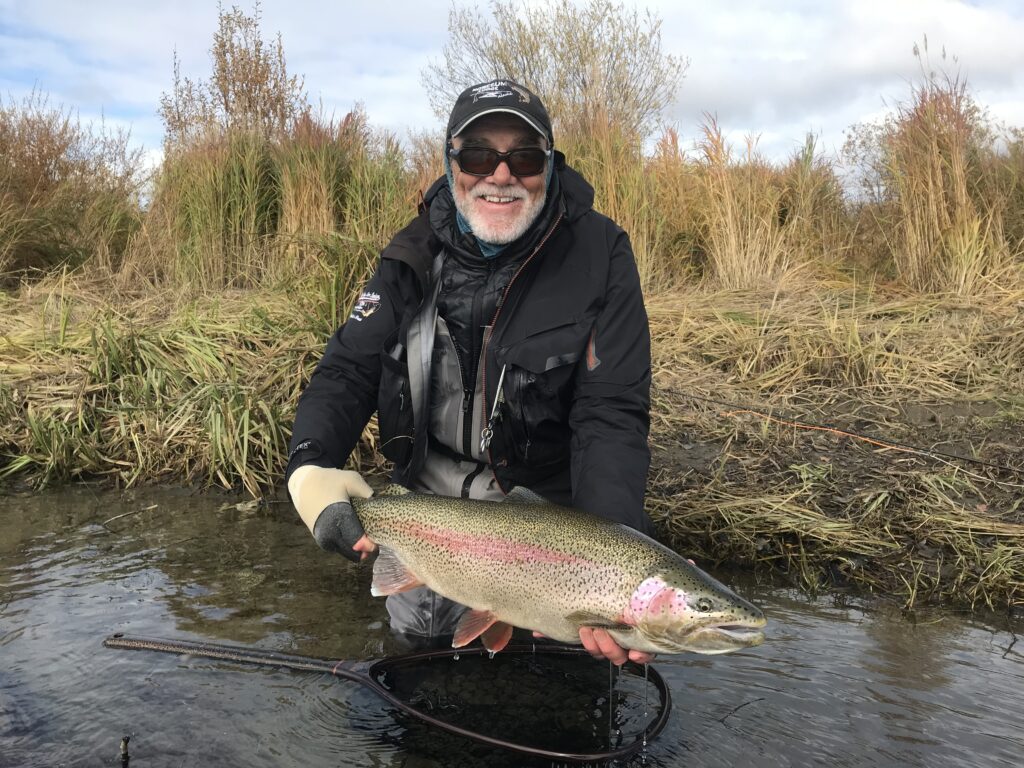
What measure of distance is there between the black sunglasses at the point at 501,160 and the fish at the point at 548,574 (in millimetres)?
1292

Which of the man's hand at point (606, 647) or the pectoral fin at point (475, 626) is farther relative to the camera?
the pectoral fin at point (475, 626)

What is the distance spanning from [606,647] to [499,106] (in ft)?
6.54

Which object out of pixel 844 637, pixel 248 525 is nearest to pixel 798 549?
pixel 844 637

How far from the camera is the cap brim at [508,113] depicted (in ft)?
10.2

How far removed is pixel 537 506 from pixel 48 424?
4409mm

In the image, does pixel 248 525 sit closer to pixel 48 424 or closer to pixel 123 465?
pixel 123 465

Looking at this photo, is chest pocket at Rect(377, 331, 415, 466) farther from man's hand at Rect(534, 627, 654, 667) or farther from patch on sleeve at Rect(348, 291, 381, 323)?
man's hand at Rect(534, 627, 654, 667)

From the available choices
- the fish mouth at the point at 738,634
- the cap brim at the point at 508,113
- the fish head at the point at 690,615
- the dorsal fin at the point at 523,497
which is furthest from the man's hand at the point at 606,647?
the cap brim at the point at 508,113

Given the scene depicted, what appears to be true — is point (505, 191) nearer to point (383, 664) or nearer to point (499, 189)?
point (499, 189)

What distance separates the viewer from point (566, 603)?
226 cm

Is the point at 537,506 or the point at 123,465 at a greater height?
the point at 537,506

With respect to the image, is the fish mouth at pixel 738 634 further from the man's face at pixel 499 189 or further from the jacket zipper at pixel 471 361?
the man's face at pixel 499 189

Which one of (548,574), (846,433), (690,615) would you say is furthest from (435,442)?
(846,433)

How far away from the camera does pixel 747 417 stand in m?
5.43
